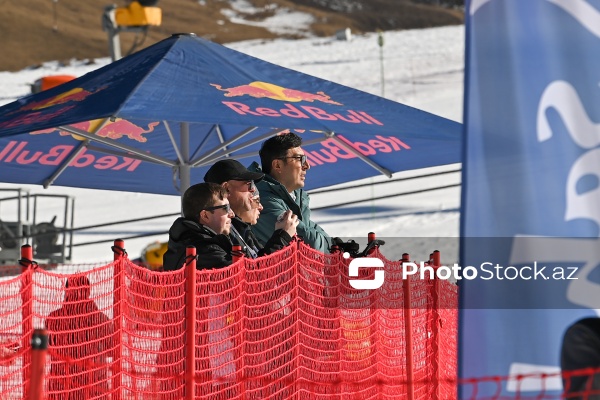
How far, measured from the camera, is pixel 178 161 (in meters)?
8.53

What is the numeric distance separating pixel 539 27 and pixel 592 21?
141mm

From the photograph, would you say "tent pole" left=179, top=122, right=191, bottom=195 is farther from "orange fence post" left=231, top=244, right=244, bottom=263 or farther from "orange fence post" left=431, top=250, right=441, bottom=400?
"orange fence post" left=231, top=244, right=244, bottom=263

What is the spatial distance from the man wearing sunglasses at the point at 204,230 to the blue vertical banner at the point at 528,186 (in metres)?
2.75

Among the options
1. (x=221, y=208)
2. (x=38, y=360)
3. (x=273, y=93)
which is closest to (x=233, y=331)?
(x=221, y=208)

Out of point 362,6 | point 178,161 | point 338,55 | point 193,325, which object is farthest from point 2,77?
point 362,6

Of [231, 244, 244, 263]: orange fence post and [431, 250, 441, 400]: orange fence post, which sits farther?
[431, 250, 441, 400]: orange fence post

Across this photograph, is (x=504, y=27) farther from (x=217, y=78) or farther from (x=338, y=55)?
(x=338, y=55)

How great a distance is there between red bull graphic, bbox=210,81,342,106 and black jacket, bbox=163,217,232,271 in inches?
61.8

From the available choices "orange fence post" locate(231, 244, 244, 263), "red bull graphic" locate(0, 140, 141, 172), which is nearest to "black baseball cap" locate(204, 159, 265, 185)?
"orange fence post" locate(231, 244, 244, 263)

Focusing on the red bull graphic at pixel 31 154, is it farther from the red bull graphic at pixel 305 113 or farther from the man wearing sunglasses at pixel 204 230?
the man wearing sunglasses at pixel 204 230

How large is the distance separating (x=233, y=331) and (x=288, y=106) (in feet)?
6.53

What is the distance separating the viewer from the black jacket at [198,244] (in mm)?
5895

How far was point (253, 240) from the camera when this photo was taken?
6.70m

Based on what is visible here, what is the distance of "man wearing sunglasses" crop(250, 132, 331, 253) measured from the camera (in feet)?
22.6
